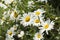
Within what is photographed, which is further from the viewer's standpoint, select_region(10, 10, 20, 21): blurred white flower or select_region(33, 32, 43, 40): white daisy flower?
select_region(10, 10, 20, 21): blurred white flower

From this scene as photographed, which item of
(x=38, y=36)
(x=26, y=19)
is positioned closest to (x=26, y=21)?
(x=26, y=19)

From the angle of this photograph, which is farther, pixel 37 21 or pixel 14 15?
pixel 14 15

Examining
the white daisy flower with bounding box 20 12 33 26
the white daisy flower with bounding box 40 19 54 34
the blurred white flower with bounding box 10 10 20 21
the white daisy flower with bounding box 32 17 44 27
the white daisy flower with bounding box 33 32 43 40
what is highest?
the blurred white flower with bounding box 10 10 20 21

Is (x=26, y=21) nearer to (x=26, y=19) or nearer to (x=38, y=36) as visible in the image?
(x=26, y=19)

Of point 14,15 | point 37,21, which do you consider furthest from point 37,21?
point 14,15

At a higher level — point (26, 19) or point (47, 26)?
point (26, 19)

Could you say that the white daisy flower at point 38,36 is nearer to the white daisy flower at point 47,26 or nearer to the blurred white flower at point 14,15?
the white daisy flower at point 47,26

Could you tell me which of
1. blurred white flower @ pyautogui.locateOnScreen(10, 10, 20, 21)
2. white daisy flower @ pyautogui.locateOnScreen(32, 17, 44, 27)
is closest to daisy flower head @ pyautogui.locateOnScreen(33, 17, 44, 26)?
white daisy flower @ pyautogui.locateOnScreen(32, 17, 44, 27)

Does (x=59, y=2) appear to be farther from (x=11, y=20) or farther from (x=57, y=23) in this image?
(x=11, y=20)

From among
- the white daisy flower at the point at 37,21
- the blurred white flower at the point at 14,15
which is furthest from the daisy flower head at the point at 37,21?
the blurred white flower at the point at 14,15

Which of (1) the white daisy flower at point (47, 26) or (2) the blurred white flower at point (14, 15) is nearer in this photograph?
(1) the white daisy flower at point (47, 26)

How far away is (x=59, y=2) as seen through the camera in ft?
5.70

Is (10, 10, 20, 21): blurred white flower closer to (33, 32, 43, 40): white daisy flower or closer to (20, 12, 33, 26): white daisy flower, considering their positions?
(20, 12, 33, 26): white daisy flower

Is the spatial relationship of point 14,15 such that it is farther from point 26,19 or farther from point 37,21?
point 37,21
